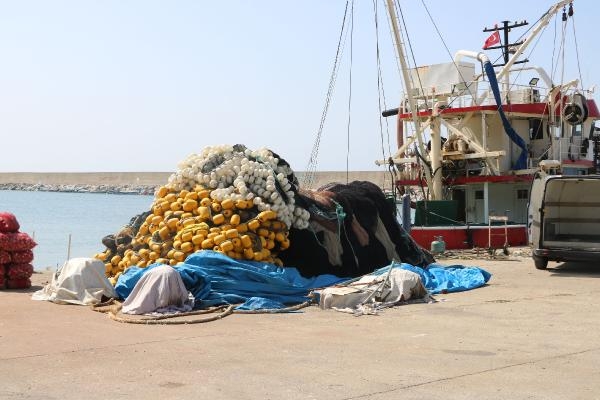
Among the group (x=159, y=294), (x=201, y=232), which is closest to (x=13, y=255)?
(x=201, y=232)

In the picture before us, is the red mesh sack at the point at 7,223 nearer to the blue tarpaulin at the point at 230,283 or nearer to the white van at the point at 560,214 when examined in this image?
the blue tarpaulin at the point at 230,283

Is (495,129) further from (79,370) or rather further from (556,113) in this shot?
(79,370)

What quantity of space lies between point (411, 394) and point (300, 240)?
716 cm

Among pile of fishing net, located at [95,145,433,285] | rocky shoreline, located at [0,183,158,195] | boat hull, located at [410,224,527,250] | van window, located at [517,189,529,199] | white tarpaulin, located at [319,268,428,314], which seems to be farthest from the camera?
rocky shoreline, located at [0,183,158,195]

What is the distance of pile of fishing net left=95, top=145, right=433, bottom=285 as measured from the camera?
12.4 meters

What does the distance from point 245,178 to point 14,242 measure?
12.5 ft

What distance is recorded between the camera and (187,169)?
13523mm

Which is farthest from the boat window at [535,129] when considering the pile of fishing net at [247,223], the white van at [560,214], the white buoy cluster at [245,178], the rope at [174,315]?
the rope at [174,315]

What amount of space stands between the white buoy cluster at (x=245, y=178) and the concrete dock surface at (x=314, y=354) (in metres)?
2.32

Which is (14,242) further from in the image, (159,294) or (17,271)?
(159,294)

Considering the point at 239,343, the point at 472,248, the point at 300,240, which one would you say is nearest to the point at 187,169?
the point at 300,240

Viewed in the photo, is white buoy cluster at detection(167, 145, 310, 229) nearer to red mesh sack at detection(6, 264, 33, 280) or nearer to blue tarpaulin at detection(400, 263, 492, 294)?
blue tarpaulin at detection(400, 263, 492, 294)

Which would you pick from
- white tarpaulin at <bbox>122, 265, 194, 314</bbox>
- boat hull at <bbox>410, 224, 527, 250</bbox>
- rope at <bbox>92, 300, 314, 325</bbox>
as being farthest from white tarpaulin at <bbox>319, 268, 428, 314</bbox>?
boat hull at <bbox>410, 224, 527, 250</bbox>

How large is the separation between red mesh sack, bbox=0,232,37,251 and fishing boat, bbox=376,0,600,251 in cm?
1365
